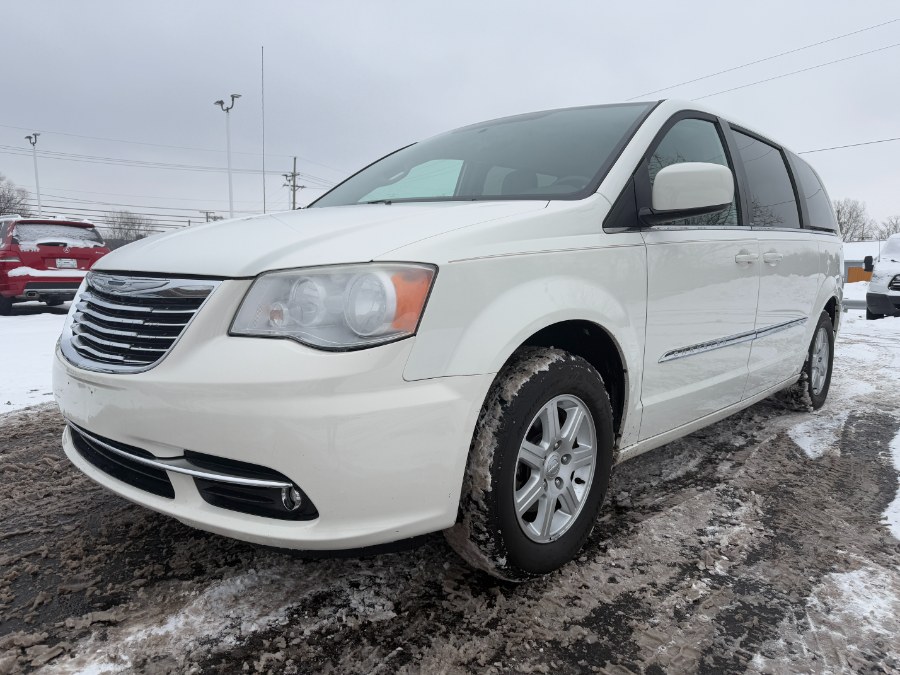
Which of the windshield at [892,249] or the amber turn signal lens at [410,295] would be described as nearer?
the amber turn signal lens at [410,295]

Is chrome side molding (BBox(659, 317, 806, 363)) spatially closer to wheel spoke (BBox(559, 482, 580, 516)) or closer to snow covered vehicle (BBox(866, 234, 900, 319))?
wheel spoke (BBox(559, 482, 580, 516))

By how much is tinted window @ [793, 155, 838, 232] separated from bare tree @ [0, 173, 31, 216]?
6846cm

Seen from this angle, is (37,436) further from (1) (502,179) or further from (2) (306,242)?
(1) (502,179)

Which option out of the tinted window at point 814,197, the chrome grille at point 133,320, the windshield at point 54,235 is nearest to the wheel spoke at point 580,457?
the chrome grille at point 133,320

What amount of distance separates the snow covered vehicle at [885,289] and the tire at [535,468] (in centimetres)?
1122

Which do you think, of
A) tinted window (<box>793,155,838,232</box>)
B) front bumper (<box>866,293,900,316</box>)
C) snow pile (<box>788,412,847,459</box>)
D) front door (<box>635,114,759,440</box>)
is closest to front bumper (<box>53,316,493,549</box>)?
front door (<box>635,114,759,440</box>)

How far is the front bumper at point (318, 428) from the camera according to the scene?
1.49 m

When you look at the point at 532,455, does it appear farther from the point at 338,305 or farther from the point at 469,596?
the point at 338,305

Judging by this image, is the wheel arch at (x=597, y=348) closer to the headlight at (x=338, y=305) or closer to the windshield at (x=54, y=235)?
the headlight at (x=338, y=305)

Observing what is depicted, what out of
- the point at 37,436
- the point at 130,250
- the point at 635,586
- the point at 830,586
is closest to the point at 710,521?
the point at 830,586

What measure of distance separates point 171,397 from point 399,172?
1.79m

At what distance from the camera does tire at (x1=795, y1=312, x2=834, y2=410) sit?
4.09 m

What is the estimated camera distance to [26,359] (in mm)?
5434

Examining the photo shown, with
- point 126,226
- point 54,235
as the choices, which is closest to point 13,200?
point 126,226
